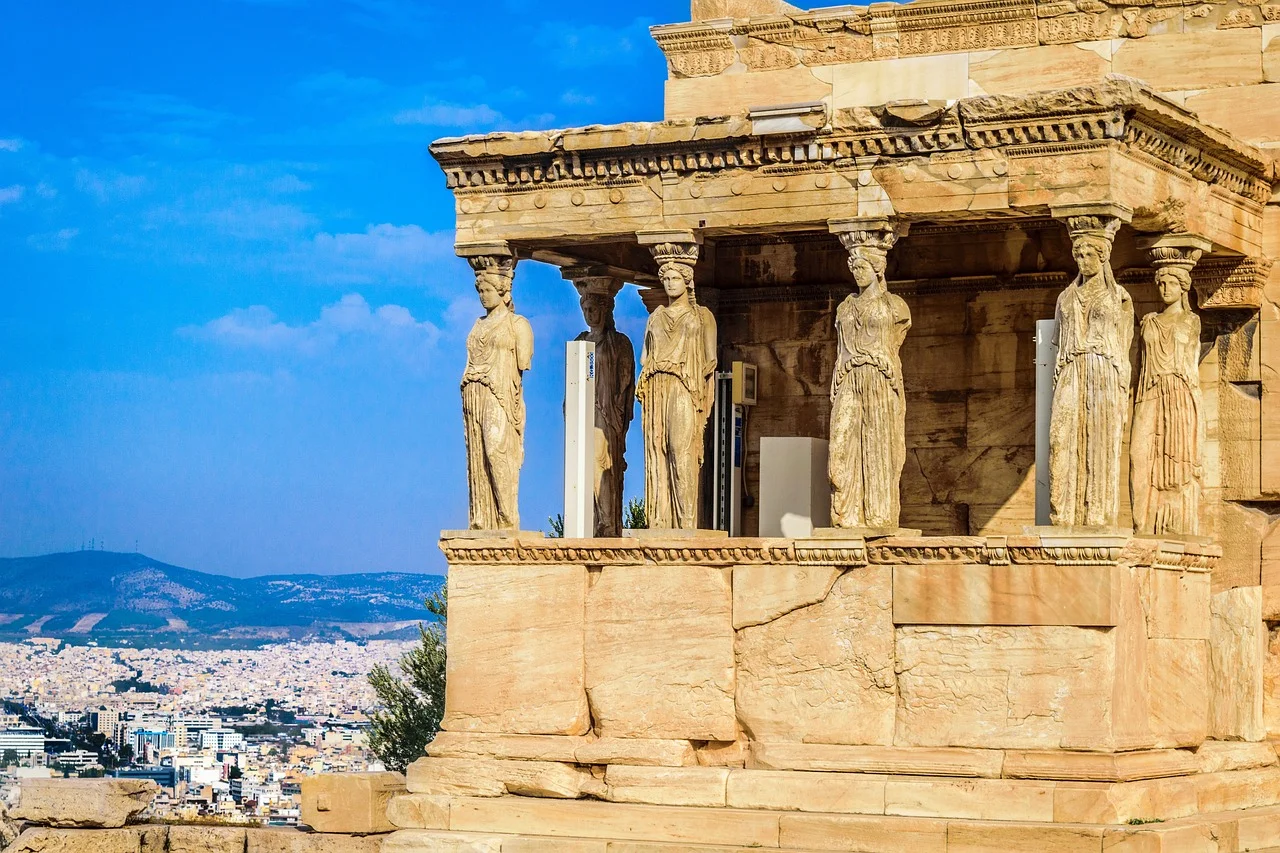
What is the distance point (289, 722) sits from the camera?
34.6m

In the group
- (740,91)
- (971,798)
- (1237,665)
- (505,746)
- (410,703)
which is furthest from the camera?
(410,703)

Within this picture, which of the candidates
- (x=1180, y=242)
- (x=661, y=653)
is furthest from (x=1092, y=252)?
(x=661, y=653)

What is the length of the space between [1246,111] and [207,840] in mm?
9595

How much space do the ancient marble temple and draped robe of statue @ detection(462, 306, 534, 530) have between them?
0.10 feet

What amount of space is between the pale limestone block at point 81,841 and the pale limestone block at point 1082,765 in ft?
23.0

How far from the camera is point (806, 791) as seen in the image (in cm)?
1788

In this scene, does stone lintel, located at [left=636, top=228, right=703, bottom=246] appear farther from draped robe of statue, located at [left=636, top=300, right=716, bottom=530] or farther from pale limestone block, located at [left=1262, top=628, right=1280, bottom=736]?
pale limestone block, located at [left=1262, top=628, right=1280, bottom=736]

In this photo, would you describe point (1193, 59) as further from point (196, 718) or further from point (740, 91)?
point (196, 718)

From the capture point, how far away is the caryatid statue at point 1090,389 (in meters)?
17.8

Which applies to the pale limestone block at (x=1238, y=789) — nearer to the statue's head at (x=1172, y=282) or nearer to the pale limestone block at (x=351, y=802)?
the statue's head at (x=1172, y=282)

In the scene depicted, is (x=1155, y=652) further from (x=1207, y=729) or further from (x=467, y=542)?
(x=467, y=542)

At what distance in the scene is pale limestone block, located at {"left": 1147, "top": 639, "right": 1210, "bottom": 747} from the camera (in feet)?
59.3

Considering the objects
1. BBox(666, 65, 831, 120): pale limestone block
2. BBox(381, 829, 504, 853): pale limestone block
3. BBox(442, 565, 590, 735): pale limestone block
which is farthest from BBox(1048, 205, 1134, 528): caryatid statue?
BBox(381, 829, 504, 853): pale limestone block

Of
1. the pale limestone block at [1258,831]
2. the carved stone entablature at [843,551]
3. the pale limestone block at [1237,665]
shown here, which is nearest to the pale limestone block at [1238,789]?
the pale limestone block at [1258,831]
